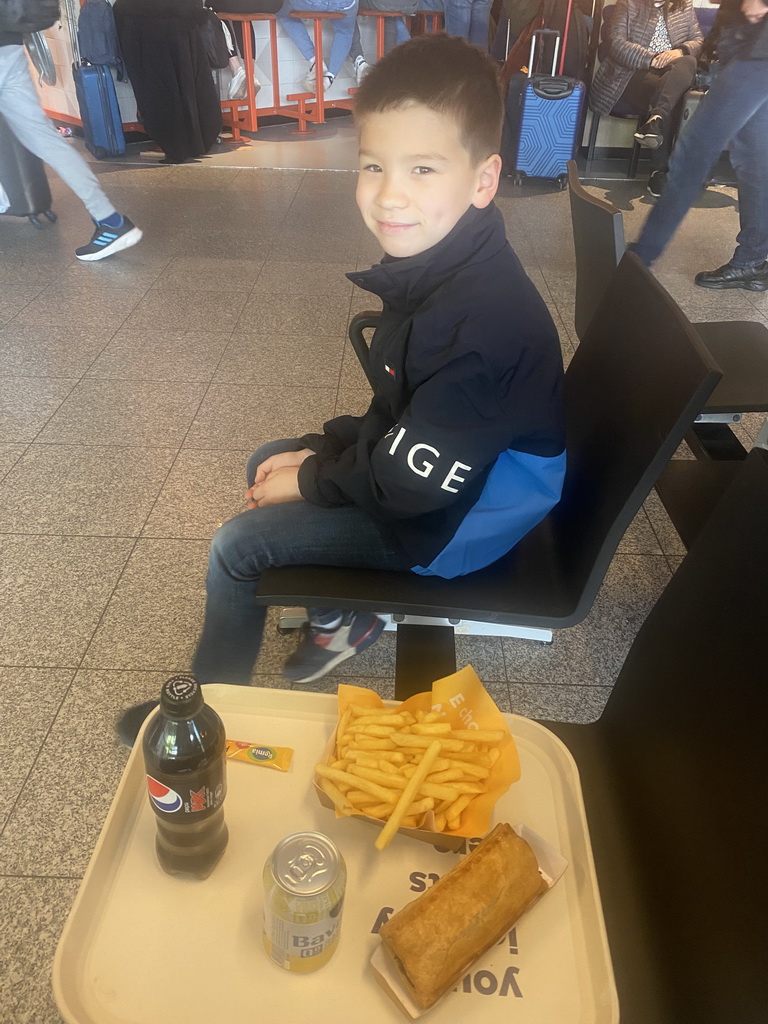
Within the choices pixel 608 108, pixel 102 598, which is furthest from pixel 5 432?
pixel 608 108

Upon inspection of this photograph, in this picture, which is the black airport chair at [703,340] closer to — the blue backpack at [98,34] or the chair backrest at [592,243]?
the chair backrest at [592,243]

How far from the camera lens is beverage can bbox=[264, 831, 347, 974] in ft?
2.23

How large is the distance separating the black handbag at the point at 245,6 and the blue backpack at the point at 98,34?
908 millimetres

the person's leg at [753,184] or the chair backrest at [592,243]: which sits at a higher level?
the chair backrest at [592,243]

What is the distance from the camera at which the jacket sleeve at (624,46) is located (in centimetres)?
473

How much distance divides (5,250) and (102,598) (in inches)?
111

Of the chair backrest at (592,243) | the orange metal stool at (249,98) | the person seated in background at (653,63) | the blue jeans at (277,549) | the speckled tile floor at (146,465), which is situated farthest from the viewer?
the orange metal stool at (249,98)

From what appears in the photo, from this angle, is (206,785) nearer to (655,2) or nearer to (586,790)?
(586,790)

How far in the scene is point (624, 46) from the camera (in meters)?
4.78

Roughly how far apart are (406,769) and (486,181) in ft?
3.00

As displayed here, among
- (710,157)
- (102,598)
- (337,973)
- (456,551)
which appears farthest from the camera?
(710,157)

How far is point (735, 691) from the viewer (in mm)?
813

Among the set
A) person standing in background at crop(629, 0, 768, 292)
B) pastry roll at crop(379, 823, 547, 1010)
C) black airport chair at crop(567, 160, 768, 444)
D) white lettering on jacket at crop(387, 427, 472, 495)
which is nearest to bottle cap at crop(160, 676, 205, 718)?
pastry roll at crop(379, 823, 547, 1010)

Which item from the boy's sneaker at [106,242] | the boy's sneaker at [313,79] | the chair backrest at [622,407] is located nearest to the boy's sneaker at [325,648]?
the chair backrest at [622,407]
